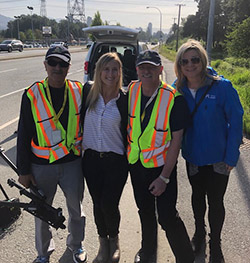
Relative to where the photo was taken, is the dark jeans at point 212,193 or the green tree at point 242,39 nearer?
the dark jeans at point 212,193

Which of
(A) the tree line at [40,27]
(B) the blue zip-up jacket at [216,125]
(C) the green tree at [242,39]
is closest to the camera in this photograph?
(B) the blue zip-up jacket at [216,125]

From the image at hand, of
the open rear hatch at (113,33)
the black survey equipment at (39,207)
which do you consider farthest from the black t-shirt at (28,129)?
the open rear hatch at (113,33)

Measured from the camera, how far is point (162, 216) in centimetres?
223

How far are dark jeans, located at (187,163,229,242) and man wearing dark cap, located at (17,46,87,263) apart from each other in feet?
3.54

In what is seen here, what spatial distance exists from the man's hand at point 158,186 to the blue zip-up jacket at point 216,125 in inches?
16.4

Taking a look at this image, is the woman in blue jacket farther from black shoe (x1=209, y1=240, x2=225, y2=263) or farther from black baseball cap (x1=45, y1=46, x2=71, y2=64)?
black baseball cap (x1=45, y1=46, x2=71, y2=64)

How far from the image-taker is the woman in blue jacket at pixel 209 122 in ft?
7.25

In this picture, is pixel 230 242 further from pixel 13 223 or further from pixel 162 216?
pixel 13 223

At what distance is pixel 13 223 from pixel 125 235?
3.99 feet

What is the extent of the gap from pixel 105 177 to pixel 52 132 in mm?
581

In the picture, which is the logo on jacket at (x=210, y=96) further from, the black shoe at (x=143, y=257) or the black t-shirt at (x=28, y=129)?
the black shoe at (x=143, y=257)

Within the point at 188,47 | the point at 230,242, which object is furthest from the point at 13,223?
the point at 188,47

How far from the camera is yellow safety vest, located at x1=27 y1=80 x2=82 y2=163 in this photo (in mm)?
2150

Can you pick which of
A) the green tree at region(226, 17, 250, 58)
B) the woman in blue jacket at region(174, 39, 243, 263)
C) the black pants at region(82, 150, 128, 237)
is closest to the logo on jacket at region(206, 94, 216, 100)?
the woman in blue jacket at region(174, 39, 243, 263)
